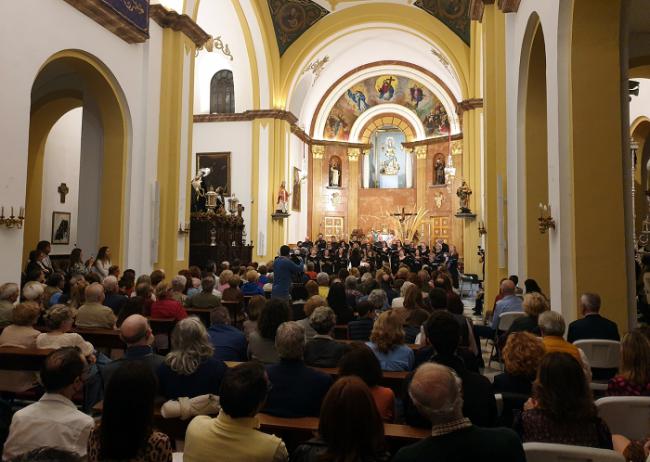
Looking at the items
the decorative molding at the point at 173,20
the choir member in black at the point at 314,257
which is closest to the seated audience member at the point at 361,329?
the decorative molding at the point at 173,20

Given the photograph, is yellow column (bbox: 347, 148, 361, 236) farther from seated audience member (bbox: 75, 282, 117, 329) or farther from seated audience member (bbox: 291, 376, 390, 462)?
seated audience member (bbox: 291, 376, 390, 462)

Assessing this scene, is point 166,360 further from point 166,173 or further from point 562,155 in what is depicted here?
point 166,173

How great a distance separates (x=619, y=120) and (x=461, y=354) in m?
3.75

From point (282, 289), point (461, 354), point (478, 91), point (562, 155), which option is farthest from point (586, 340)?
point (478, 91)

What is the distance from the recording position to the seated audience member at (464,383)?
108 inches

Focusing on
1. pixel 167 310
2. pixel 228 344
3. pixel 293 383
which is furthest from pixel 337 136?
pixel 293 383

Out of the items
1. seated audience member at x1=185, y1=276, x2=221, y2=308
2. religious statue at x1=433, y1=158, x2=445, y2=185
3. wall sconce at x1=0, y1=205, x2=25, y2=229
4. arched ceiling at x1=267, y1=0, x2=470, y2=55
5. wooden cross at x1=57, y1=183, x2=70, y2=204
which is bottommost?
seated audience member at x1=185, y1=276, x2=221, y2=308

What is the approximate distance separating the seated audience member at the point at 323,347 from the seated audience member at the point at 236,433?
1762 millimetres

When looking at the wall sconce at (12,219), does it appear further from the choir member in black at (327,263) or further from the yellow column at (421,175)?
the yellow column at (421,175)

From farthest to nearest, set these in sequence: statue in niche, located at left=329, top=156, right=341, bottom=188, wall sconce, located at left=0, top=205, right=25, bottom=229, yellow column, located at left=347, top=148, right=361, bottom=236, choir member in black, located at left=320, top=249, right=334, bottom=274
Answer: yellow column, located at left=347, top=148, right=361, bottom=236, statue in niche, located at left=329, top=156, right=341, bottom=188, choir member in black, located at left=320, top=249, right=334, bottom=274, wall sconce, located at left=0, top=205, right=25, bottom=229

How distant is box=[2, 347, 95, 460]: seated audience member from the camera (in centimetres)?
242

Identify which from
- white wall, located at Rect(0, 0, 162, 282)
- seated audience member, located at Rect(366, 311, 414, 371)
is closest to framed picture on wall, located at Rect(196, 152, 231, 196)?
white wall, located at Rect(0, 0, 162, 282)

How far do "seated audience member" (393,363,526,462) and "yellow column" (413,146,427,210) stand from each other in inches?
981

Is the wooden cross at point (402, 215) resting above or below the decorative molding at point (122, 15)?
below
